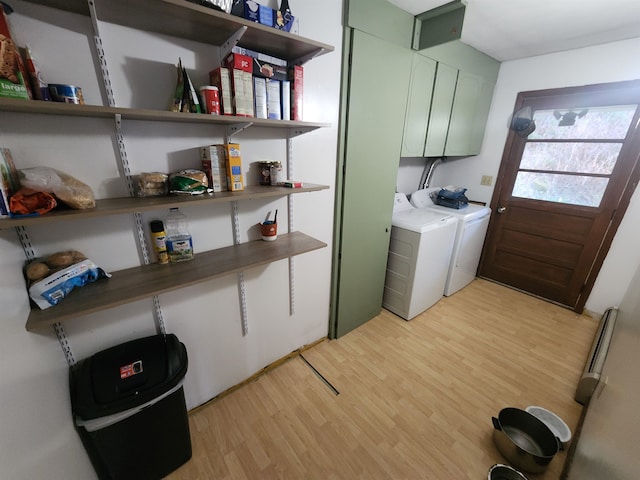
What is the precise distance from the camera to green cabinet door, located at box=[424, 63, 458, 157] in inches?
82.8

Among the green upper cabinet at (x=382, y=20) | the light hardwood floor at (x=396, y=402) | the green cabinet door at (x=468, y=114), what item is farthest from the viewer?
the green cabinet door at (x=468, y=114)

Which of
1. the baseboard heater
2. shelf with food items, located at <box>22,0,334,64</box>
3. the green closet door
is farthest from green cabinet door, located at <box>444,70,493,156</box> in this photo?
the baseboard heater

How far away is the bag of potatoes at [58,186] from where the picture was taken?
782 mm

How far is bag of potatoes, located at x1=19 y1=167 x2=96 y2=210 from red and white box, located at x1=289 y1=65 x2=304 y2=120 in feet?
2.91

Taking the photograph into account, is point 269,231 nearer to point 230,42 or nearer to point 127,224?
point 127,224

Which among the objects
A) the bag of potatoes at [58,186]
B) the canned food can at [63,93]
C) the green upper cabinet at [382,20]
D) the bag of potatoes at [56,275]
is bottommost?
the bag of potatoes at [56,275]

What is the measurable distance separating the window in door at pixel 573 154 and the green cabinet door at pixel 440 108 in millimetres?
1096

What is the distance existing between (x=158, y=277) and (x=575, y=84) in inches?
142

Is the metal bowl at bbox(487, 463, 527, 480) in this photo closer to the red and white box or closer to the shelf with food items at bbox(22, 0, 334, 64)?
the red and white box

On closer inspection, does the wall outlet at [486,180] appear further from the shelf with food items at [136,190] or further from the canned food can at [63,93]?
the canned food can at [63,93]

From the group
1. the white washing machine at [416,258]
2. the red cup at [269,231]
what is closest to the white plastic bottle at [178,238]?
the red cup at [269,231]

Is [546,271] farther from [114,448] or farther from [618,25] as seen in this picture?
[114,448]

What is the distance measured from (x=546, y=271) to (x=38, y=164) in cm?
392

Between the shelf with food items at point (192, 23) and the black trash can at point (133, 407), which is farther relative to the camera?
the black trash can at point (133, 407)
